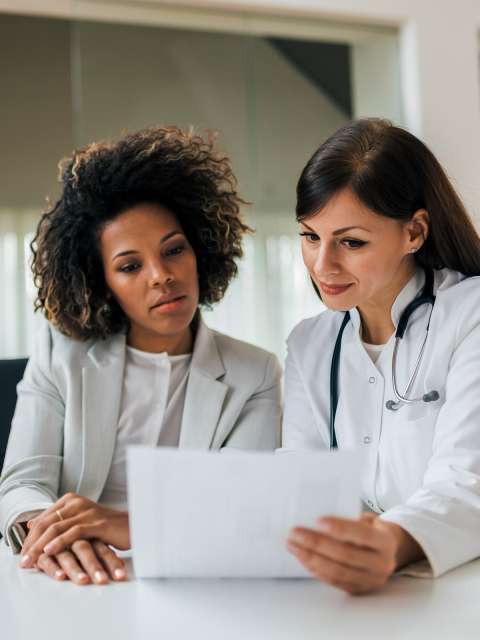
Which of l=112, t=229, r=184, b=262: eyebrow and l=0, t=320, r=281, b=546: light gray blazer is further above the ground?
l=112, t=229, r=184, b=262: eyebrow

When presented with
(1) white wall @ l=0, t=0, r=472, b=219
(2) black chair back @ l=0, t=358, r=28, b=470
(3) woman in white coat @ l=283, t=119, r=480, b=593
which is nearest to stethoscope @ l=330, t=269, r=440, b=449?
(3) woman in white coat @ l=283, t=119, r=480, b=593

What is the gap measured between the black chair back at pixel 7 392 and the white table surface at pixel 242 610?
0.94 meters

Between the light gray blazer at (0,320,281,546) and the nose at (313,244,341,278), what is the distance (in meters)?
0.56

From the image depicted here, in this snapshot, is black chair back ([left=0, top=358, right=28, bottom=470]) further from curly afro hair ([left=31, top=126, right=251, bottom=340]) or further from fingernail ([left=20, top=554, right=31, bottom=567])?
fingernail ([left=20, top=554, right=31, bottom=567])

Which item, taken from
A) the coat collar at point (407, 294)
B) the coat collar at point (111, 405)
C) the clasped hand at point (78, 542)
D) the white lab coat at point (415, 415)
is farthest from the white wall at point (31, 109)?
the clasped hand at point (78, 542)

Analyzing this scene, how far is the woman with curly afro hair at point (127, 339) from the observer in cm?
191

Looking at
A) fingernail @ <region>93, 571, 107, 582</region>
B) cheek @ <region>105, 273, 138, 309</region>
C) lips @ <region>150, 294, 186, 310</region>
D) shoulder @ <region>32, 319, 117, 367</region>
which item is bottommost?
fingernail @ <region>93, 571, 107, 582</region>

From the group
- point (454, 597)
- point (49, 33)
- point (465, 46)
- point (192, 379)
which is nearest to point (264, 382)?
point (192, 379)

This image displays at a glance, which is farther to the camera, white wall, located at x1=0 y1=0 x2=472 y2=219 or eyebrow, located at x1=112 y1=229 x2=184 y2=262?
white wall, located at x1=0 y1=0 x2=472 y2=219

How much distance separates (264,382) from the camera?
206 cm

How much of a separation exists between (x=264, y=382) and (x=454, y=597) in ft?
3.36

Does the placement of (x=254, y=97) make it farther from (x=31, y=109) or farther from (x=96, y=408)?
(x=96, y=408)

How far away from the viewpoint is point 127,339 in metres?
2.13

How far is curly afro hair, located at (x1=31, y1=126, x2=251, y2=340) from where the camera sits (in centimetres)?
205
